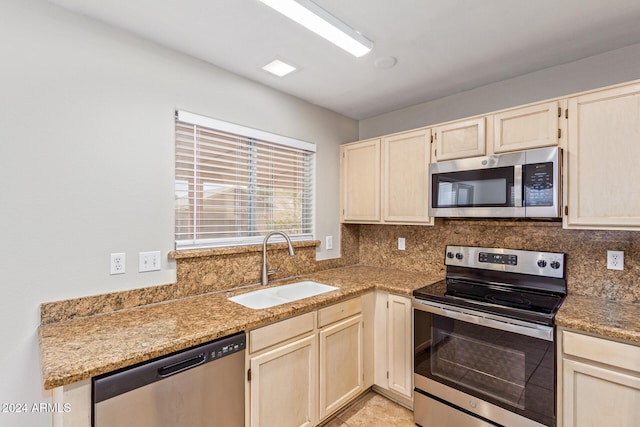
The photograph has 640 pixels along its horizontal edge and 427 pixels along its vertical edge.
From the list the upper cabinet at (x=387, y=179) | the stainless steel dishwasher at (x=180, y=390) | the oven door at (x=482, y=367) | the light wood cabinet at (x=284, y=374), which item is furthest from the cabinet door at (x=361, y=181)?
the stainless steel dishwasher at (x=180, y=390)

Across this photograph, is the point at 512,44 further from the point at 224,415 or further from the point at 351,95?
the point at 224,415

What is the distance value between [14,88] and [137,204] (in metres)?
0.71

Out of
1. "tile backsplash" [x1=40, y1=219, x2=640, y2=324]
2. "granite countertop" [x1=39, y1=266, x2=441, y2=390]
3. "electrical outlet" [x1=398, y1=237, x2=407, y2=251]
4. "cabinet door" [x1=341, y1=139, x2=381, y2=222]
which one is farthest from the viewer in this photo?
"electrical outlet" [x1=398, y1=237, x2=407, y2=251]

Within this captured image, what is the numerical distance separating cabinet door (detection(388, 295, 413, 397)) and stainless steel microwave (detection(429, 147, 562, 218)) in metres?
0.74

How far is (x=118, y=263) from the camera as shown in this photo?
5.45 feet

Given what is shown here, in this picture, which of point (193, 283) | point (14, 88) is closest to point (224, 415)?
point (193, 283)

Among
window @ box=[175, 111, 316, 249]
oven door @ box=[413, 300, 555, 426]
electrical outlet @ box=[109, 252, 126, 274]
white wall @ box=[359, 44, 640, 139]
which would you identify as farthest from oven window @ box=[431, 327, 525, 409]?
electrical outlet @ box=[109, 252, 126, 274]

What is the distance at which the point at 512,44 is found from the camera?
5.96 feet

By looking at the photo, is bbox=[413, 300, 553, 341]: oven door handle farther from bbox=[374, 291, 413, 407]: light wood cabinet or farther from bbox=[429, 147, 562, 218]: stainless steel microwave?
bbox=[429, 147, 562, 218]: stainless steel microwave

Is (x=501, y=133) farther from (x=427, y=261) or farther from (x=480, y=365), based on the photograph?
(x=480, y=365)

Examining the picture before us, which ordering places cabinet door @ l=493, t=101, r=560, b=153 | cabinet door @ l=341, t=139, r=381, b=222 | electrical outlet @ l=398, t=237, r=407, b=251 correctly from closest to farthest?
cabinet door @ l=493, t=101, r=560, b=153 < cabinet door @ l=341, t=139, r=381, b=222 < electrical outlet @ l=398, t=237, r=407, b=251

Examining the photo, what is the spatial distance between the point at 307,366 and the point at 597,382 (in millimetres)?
1475

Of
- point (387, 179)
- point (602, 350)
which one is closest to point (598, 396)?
point (602, 350)

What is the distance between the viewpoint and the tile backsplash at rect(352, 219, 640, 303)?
1.83 metres
